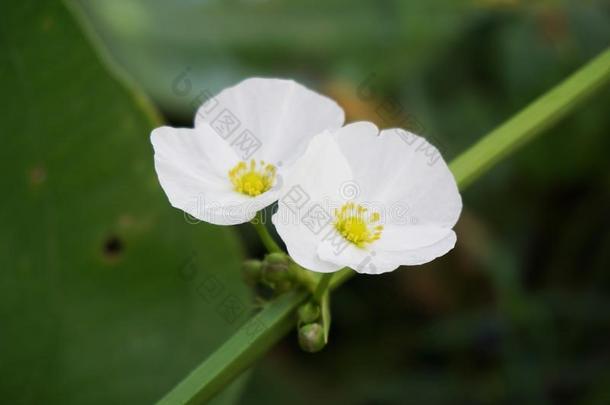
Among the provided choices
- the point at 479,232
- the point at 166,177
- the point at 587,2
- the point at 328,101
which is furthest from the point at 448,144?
the point at 166,177

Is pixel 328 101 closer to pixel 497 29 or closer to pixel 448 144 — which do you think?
pixel 448 144

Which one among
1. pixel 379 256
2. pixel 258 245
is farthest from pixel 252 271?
pixel 258 245

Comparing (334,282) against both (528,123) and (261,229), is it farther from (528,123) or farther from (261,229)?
(528,123)

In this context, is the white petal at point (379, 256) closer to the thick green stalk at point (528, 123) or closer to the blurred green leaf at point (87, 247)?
the thick green stalk at point (528, 123)

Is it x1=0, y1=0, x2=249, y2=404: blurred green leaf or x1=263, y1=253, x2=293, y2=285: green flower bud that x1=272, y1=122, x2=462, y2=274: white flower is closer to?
x1=263, y1=253, x2=293, y2=285: green flower bud

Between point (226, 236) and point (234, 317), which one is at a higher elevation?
point (226, 236)

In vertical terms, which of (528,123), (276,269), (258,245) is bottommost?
(258,245)
